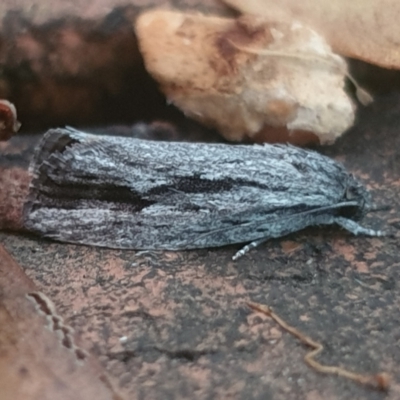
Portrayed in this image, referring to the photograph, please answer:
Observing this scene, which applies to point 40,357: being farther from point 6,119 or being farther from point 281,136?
point 281,136

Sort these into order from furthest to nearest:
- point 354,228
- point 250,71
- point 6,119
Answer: point 250,71, point 354,228, point 6,119

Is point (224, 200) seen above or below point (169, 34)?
below

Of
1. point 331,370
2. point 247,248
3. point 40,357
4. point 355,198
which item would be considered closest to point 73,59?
point 247,248

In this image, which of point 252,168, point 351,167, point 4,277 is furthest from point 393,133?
point 4,277

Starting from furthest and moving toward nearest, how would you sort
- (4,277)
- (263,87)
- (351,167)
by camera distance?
1. (351,167)
2. (263,87)
3. (4,277)

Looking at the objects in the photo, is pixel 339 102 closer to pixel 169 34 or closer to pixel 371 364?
pixel 169 34

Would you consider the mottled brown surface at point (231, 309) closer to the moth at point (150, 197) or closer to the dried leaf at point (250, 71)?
the moth at point (150, 197)

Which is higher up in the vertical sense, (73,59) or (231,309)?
(73,59)
